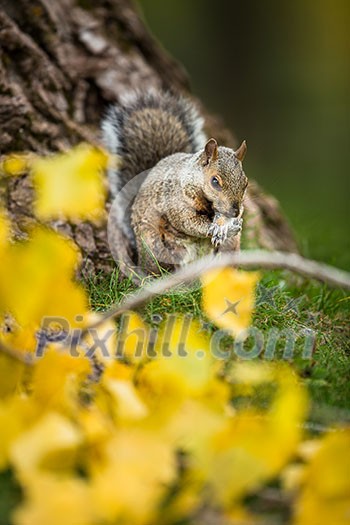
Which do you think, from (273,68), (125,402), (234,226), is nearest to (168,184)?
(234,226)

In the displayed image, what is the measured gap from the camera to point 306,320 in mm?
2461

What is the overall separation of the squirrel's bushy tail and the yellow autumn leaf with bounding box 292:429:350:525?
1.80 meters

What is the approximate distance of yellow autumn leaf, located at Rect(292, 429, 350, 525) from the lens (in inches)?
51.4

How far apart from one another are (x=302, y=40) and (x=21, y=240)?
8361mm

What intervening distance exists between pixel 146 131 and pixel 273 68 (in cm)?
713

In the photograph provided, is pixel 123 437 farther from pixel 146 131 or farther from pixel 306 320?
pixel 146 131

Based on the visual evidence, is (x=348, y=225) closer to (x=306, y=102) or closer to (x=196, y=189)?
(x=196, y=189)

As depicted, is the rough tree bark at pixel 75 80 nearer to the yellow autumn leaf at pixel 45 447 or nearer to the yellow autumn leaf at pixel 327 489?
the yellow autumn leaf at pixel 45 447

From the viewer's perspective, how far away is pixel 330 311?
2.63 metres

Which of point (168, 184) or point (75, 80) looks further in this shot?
point (75, 80)

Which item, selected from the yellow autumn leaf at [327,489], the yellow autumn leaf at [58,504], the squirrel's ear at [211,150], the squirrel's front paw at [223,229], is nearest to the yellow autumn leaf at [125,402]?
the yellow autumn leaf at [58,504]

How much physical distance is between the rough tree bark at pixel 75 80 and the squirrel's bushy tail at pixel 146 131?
0.54 ft

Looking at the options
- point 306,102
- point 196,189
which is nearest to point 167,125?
point 196,189

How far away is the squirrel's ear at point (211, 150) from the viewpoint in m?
2.58
